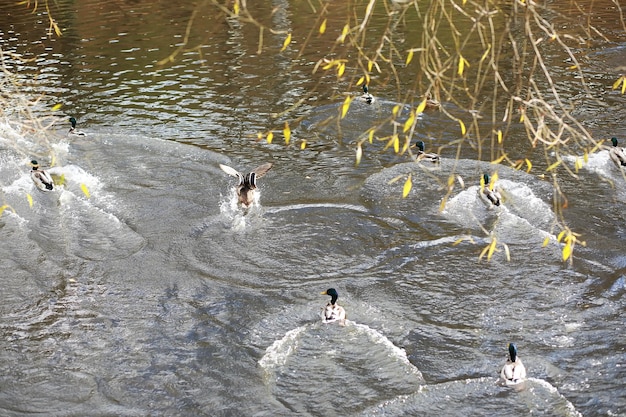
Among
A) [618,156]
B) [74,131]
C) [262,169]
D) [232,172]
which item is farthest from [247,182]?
[618,156]

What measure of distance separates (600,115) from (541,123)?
12864mm

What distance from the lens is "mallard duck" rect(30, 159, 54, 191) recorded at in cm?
1389

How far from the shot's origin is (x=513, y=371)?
27.0 ft

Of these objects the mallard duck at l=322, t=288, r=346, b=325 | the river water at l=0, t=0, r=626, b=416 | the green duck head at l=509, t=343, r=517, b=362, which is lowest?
the river water at l=0, t=0, r=626, b=416

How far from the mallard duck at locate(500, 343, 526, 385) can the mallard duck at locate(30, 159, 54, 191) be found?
8858 mm

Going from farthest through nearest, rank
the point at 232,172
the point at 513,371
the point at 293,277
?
1. the point at 232,172
2. the point at 293,277
3. the point at 513,371

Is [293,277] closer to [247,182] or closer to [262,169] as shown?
[247,182]

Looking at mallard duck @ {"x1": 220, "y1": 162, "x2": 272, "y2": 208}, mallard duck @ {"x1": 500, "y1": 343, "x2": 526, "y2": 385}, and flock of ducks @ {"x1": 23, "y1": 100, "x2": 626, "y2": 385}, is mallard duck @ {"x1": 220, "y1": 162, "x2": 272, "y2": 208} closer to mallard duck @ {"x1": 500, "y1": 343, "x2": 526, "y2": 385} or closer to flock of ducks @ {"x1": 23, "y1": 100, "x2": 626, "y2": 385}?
flock of ducks @ {"x1": 23, "y1": 100, "x2": 626, "y2": 385}

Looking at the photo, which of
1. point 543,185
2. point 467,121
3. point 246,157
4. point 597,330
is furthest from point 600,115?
point 597,330

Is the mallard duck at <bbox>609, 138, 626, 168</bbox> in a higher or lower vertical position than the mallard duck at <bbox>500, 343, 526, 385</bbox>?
lower

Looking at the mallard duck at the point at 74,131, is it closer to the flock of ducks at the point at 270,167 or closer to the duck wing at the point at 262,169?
the flock of ducks at the point at 270,167

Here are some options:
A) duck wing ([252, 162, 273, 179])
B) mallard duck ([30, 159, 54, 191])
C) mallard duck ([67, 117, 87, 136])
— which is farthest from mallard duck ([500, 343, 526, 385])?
mallard duck ([67, 117, 87, 136])

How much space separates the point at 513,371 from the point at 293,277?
138 inches

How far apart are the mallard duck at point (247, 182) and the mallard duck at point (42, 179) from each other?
3092 millimetres
